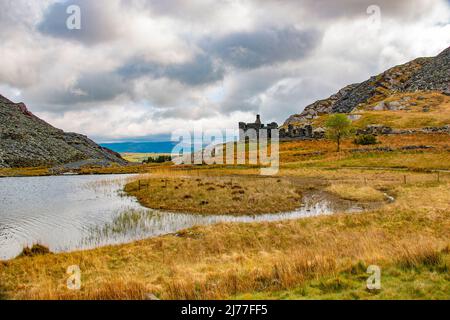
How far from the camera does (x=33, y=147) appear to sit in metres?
160

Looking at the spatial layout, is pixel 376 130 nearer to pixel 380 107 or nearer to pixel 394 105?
pixel 394 105

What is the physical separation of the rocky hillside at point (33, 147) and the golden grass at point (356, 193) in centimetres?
Answer: 12067

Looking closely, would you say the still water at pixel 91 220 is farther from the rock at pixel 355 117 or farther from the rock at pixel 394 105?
the rock at pixel 394 105

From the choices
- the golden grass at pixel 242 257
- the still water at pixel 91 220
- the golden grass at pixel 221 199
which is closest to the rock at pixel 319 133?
the golden grass at pixel 221 199

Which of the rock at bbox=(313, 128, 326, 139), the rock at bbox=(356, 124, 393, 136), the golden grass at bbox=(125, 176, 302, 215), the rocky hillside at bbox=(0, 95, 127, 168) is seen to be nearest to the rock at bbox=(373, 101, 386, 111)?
the rock at bbox=(313, 128, 326, 139)

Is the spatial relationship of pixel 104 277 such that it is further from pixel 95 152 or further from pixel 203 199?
pixel 95 152

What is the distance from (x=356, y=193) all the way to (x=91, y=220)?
2972cm

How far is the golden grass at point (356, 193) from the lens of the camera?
123 ft

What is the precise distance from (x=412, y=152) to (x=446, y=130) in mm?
41256

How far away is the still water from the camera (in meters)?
23.3

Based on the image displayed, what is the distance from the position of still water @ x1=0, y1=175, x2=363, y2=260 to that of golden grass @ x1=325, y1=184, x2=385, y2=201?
2.25m

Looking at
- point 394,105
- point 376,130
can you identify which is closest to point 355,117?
point 376,130
